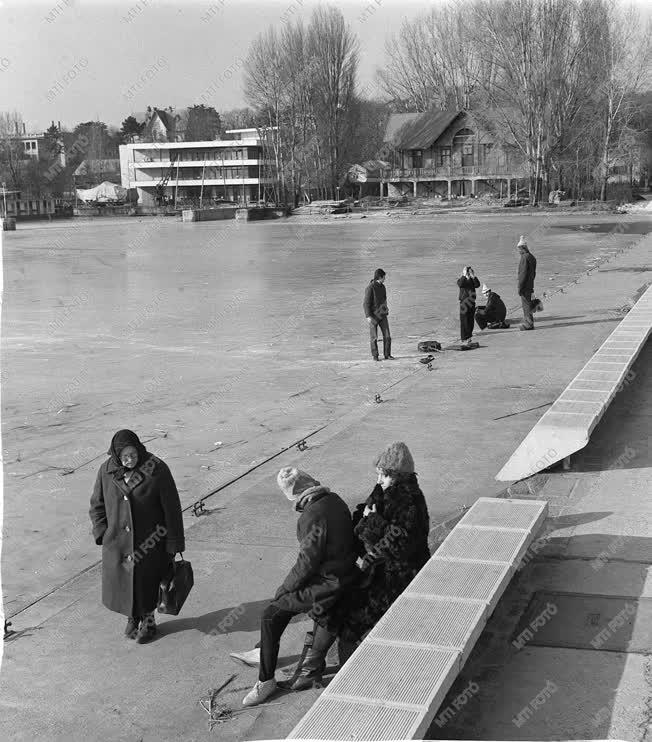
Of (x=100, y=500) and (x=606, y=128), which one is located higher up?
(x=606, y=128)

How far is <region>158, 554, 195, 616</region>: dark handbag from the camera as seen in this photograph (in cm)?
634

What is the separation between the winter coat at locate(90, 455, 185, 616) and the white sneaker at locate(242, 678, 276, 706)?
46.4 inches

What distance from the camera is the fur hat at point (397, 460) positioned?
5.61 metres

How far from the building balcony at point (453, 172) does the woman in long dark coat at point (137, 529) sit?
84294 millimetres

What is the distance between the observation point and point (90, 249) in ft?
167

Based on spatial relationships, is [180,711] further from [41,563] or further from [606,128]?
[606,128]

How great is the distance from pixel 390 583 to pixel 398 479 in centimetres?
67

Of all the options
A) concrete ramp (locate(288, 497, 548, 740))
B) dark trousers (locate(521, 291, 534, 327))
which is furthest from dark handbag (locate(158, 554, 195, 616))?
dark trousers (locate(521, 291, 534, 327))

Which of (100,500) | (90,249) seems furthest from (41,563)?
(90,249)

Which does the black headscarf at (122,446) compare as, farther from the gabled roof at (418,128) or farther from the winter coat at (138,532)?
the gabled roof at (418,128)

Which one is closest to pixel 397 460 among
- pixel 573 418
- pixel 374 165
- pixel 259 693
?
pixel 259 693

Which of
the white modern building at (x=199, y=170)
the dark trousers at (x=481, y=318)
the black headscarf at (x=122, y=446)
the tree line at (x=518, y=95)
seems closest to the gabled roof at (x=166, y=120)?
the white modern building at (x=199, y=170)

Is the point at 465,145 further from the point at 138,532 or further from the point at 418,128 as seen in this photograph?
the point at 138,532

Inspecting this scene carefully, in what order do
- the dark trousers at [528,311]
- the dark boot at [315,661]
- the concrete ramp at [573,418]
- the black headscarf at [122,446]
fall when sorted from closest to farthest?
the dark boot at [315,661], the black headscarf at [122,446], the concrete ramp at [573,418], the dark trousers at [528,311]
